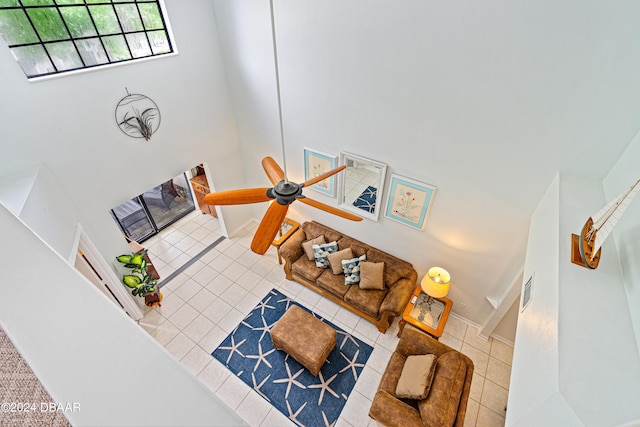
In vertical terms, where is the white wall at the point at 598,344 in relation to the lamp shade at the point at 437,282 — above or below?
above

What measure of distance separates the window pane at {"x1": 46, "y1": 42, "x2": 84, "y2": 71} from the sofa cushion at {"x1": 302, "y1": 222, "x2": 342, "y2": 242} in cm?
403

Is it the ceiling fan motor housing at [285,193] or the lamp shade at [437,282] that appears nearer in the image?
the ceiling fan motor housing at [285,193]

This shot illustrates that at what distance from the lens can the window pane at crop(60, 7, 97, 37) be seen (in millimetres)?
3346

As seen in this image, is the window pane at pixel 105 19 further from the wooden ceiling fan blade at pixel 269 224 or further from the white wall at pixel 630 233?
the white wall at pixel 630 233

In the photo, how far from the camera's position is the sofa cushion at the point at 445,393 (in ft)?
10.4

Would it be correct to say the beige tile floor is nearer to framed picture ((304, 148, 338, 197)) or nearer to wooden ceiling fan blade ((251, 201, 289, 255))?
framed picture ((304, 148, 338, 197))

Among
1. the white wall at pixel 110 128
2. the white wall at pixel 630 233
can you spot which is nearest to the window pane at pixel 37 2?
the white wall at pixel 110 128

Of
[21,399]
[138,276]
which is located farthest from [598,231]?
[138,276]

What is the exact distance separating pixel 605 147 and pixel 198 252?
6.56m

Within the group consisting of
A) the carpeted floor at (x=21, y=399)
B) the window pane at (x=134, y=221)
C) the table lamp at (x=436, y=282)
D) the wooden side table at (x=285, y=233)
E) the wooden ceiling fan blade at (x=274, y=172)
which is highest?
the carpeted floor at (x=21, y=399)

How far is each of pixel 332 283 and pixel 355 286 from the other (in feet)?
1.29

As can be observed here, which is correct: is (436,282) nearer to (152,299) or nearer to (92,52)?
(152,299)

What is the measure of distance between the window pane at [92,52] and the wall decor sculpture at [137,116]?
1.51 ft

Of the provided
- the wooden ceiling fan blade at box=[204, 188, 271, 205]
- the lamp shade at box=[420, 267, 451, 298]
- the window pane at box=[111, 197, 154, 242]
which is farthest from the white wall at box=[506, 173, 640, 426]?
the window pane at box=[111, 197, 154, 242]
